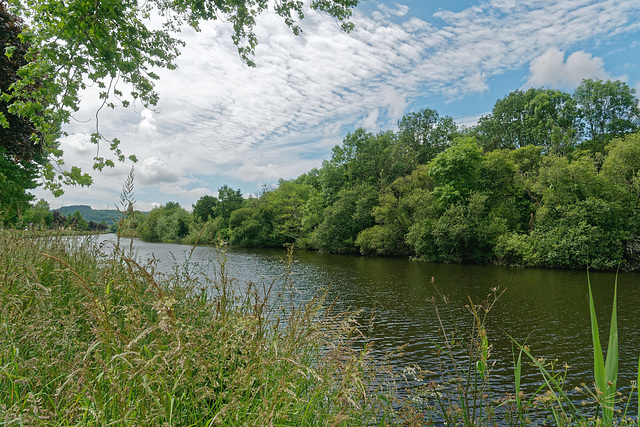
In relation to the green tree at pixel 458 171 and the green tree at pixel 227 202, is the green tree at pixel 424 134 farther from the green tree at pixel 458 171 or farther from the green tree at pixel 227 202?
the green tree at pixel 227 202

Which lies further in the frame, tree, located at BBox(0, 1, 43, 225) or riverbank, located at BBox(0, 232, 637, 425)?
tree, located at BBox(0, 1, 43, 225)

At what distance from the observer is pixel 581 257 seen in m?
25.3

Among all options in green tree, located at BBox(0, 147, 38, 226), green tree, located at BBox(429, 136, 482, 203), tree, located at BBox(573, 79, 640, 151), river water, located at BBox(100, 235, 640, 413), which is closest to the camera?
→ river water, located at BBox(100, 235, 640, 413)

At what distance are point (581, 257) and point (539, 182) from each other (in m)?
7.38

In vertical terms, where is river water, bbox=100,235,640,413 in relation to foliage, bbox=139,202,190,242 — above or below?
below

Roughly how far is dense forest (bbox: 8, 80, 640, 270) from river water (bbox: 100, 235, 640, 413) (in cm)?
375

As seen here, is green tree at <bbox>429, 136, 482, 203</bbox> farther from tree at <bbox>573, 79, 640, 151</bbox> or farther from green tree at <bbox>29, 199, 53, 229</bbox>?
green tree at <bbox>29, 199, 53, 229</bbox>

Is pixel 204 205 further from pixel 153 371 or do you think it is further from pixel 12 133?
pixel 153 371

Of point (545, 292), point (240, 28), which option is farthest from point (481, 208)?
point (240, 28)

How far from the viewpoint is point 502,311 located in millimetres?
13984

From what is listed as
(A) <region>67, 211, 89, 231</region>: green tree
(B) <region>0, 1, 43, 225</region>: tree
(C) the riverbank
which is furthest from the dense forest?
(C) the riverbank

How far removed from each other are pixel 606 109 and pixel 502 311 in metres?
45.8

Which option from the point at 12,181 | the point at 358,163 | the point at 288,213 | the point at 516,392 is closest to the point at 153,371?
the point at 516,392

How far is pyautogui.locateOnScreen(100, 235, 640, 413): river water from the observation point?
882 cm
